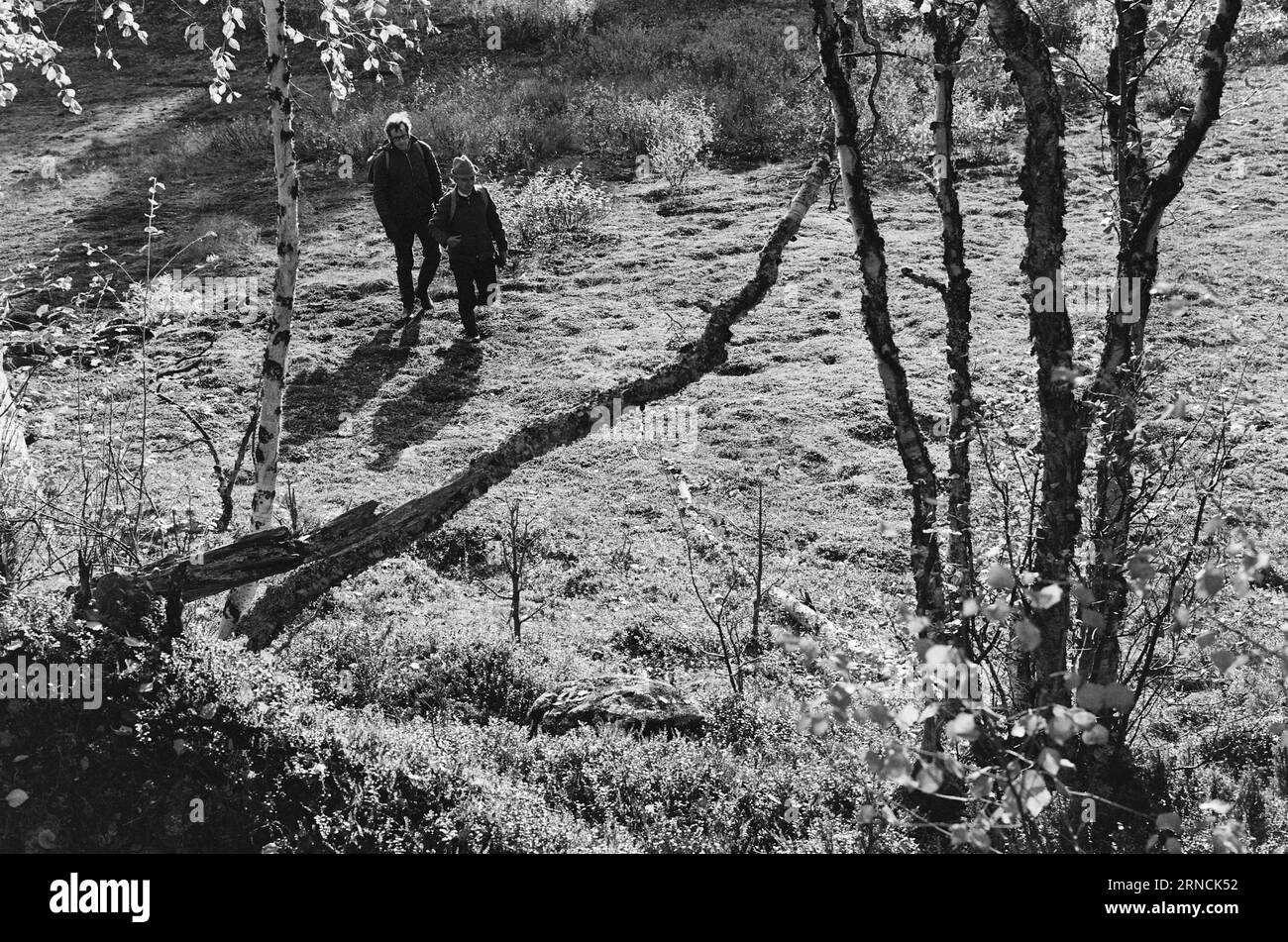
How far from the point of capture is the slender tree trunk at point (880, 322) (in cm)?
519

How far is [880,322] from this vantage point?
17.5ft

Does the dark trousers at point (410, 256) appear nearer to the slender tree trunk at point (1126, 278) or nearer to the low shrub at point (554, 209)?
the low shrub at point (554, 209)

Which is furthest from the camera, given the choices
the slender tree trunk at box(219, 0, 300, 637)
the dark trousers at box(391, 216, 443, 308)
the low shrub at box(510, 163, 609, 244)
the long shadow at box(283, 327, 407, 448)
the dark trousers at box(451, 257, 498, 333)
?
the low shrub at box(510, 163, 609, 244)

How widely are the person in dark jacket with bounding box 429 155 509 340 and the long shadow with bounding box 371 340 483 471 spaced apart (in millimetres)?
573

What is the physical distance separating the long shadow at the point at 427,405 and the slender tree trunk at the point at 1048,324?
6341mm

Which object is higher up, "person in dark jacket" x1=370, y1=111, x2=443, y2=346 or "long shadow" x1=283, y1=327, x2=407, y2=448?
"person in dark jacket" x1=370, y1=111, x2=443, y2=346

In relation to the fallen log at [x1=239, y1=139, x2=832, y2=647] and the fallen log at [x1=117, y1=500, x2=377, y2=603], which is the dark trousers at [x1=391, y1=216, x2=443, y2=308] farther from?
the fallen log at [x1=117, y1=500, x2=377, y2=603]

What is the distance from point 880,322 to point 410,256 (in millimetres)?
7611

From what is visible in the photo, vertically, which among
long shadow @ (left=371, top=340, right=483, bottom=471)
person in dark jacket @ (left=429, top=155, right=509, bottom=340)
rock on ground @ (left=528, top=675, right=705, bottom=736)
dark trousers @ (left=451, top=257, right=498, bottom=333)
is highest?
person in dark jacket @ (left=429, top=155, right=509, bottom=340)

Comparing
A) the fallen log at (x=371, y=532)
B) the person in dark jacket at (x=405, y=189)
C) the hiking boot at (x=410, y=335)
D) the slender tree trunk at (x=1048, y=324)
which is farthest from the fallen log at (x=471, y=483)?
the person in dark jacket at (x=405, y=189)

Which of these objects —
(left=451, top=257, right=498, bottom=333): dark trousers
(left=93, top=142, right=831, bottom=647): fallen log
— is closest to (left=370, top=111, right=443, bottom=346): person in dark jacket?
(left=451, top=257, right=498, bottom=333): dark trousers

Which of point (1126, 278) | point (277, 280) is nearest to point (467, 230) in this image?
point (277, 280)

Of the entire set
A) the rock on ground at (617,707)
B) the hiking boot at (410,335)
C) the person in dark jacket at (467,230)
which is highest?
the person in dark jacket at (467,230)

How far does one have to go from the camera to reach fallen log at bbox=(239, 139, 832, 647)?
5684mm
